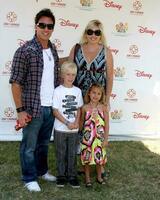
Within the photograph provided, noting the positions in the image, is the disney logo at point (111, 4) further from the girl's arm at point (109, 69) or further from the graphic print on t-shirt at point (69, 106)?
the graphic print on t-shirt at point (69, 106)

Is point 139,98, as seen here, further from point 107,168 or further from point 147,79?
point 107,168

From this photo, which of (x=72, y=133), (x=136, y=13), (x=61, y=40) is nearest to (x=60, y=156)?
(x=72, y=133)

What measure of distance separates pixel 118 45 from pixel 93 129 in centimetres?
247

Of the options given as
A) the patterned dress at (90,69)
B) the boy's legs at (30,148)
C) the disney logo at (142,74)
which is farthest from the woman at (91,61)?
the disney logo at (142,74)

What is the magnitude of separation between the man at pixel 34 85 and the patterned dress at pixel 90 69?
0.34 meters

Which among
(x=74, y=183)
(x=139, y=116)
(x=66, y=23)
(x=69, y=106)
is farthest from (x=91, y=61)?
(x=139, y=116)

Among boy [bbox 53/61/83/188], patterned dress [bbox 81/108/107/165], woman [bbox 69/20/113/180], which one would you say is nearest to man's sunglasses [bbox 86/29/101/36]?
woman [bbox 69/20/113/180]

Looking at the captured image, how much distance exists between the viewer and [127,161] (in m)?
6.34

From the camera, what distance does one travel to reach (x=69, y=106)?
4984 mm

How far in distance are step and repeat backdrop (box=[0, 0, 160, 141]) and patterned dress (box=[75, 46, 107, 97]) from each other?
78.3 inches

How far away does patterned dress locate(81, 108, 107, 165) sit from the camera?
519cm

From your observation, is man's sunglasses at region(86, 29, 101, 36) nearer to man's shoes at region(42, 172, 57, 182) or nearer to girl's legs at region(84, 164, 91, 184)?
girl's legs at region(84, 164, 91, 184)

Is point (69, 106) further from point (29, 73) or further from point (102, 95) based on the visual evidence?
point (29, 73)

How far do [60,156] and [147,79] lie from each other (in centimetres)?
290
